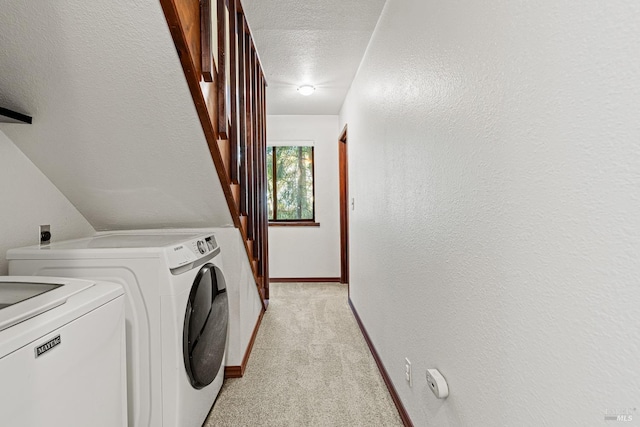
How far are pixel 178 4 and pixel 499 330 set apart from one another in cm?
137

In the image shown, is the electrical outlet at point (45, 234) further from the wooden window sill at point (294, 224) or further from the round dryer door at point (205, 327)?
the wooden window sill at point (294, 224)

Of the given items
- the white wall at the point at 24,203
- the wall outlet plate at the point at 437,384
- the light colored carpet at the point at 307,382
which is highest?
the white wall at the point at 24,203

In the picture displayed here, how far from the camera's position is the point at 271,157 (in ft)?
15.4

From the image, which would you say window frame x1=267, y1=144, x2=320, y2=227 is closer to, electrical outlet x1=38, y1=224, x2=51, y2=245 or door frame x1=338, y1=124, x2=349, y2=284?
door frame x1=338, y1=124, x2=349, y2=284

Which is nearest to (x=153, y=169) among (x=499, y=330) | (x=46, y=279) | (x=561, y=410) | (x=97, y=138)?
(x=97, y=138)

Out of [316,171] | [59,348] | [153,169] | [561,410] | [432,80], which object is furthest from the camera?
[316,171]

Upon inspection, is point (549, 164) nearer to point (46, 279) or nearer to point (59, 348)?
point (59, 348)

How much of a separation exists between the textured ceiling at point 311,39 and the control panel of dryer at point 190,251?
1.49 meters

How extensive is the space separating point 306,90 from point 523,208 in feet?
10.2

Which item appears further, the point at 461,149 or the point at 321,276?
the point at 321,276

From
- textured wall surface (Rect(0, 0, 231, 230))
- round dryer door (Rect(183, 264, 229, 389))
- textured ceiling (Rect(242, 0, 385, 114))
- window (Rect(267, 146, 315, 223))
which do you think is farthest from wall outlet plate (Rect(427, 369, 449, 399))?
window (Rect(267, 146, 315, 223))

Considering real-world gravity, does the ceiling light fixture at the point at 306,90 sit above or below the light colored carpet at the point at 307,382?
above

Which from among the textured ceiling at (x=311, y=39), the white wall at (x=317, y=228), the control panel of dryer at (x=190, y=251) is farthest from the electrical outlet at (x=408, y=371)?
the white wall at (x=317, y=228)

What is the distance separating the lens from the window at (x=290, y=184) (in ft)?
15.4
